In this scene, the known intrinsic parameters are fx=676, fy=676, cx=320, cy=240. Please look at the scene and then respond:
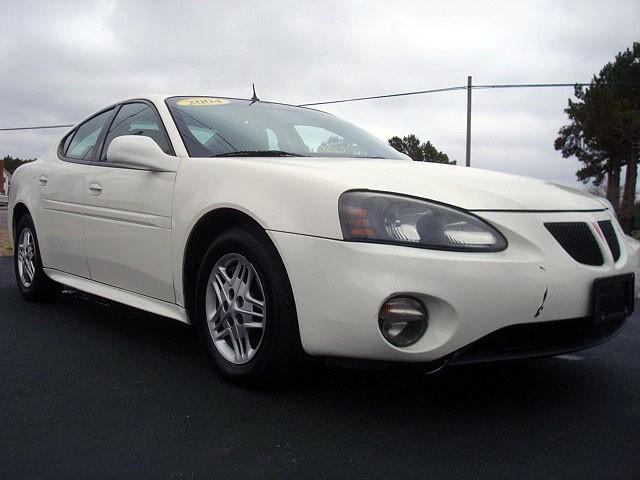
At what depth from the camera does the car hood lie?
2543 millimetres

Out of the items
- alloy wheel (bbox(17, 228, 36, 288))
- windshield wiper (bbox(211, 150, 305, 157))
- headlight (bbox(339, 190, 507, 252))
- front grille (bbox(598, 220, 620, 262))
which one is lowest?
alloy wheel (bbox(17, 228, 36, 288))

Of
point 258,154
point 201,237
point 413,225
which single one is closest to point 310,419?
point 413,225

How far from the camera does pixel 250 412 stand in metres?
2.62

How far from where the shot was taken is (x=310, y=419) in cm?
256

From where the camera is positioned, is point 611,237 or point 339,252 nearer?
point 339,252

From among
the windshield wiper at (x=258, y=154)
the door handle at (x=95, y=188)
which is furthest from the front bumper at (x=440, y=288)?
the door handle at (x=95, y=188)

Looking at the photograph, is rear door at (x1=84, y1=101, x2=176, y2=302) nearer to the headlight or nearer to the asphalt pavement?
the asphalt pavement

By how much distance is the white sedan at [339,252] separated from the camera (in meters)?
2.38

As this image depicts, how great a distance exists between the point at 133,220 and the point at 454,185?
5.53 ft

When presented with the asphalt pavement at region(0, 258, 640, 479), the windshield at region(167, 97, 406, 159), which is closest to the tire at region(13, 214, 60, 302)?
the asphalt pavement at region(0, 258, 640, 479)

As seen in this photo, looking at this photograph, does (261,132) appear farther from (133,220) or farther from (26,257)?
(26,257)

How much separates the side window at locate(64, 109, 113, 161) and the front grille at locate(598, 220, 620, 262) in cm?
296

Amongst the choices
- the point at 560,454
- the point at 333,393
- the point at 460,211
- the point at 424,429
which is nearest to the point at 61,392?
the point at 333,393

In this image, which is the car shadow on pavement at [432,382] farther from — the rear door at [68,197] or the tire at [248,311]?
the rear door at [68,197]
